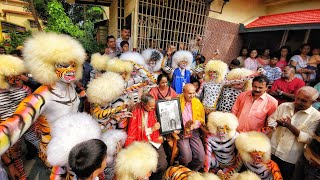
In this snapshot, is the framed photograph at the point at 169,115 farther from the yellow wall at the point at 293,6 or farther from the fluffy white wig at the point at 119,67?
the yellow wall at the point at 293,6

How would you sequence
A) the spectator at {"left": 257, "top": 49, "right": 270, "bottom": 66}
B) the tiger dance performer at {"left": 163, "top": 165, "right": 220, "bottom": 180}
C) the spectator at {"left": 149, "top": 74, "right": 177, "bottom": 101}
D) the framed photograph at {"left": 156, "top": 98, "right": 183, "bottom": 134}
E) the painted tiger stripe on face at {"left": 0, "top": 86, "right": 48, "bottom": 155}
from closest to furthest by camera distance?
1. the painted tiger stripe on face at {"left": 0, "top": 86, "right": 48, "bottom": 155}
2. the tiger dance performer at {"left": 163, "top": 165, "right": 220, "bottom": 180}
3. the framed photograph at {"left": 156, "top": 98, "right": 183, "bottom": 134}
4. the spectator at {"left": 149, "top": 74, "right": 177, "bottom": 101}
5. the spectator at {"left": 257, "top": 49, "right": 270, "bottom": 66}

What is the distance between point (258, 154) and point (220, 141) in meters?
0.66

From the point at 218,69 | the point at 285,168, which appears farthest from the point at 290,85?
the point at 285,168

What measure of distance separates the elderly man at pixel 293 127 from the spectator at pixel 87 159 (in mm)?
2512

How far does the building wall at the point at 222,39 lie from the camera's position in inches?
303

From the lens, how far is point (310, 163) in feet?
7.84

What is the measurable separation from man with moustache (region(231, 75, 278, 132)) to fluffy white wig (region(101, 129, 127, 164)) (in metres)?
2.16

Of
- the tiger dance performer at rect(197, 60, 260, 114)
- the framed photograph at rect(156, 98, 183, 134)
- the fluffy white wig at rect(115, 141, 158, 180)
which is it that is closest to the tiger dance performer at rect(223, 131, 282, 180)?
the framed photograph at rect(156, 98, 183, 134)

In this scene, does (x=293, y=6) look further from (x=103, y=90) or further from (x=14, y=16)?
(x=14, y=16)

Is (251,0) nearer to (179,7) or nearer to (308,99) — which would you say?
(179,7)

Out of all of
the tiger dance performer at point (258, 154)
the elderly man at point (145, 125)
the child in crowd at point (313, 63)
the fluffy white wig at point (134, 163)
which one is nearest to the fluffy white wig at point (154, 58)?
the elderly man at point (145, 125)

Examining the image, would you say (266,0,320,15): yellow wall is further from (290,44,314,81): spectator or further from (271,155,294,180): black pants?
(271,155,294,180): black pants

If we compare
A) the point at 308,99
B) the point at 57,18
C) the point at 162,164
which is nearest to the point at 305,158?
the point at 308,99

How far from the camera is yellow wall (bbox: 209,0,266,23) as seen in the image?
7613 mm
